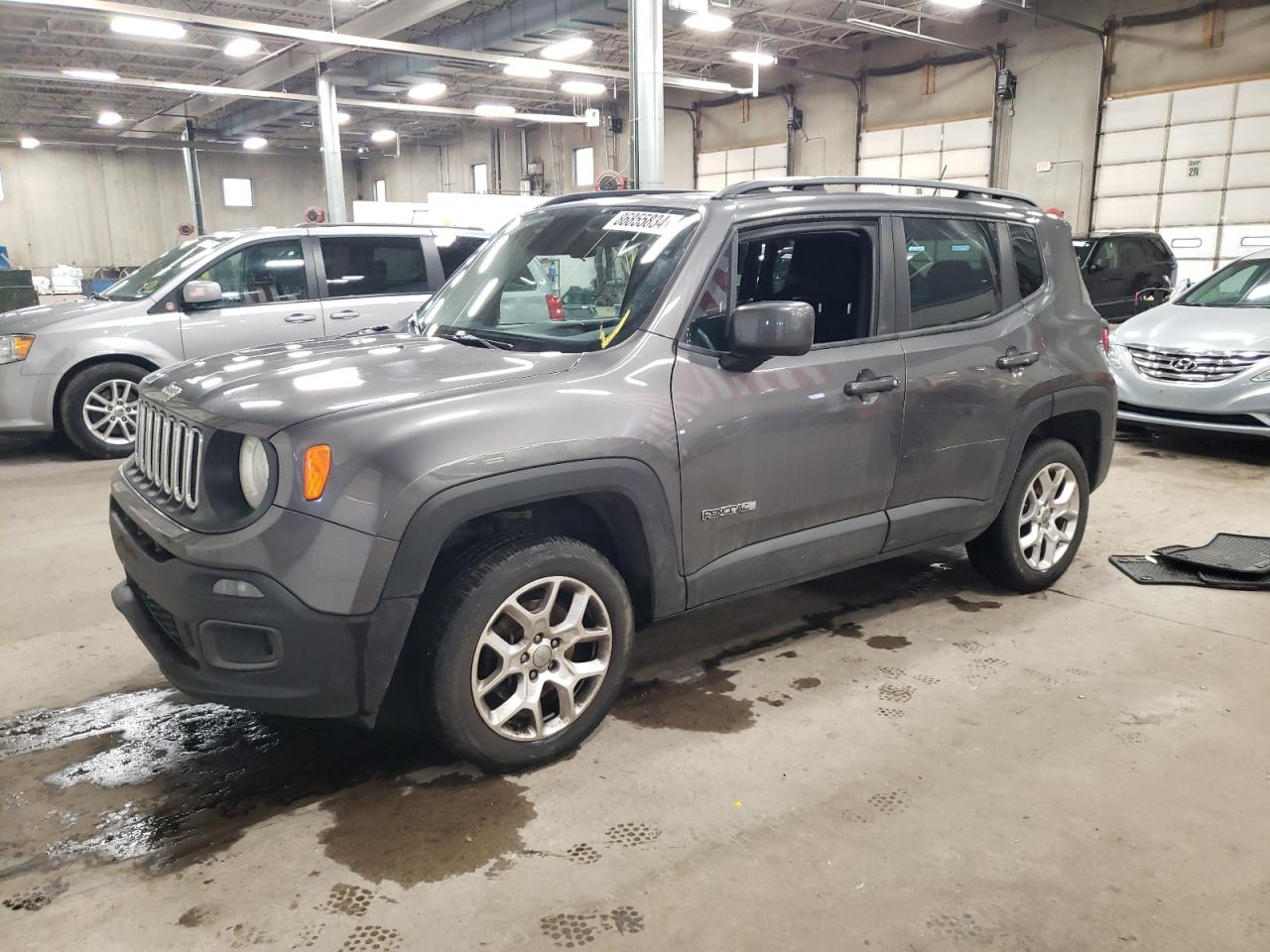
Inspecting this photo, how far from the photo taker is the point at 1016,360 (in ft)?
12.5

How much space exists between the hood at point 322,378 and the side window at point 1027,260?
87.0 inches

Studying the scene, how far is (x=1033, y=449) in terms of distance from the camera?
13.4 feet

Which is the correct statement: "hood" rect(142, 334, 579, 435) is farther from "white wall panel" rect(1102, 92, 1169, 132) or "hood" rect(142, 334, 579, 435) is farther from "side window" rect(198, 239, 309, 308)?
"white wall panel" rect(1102, 92, 1169, 132)

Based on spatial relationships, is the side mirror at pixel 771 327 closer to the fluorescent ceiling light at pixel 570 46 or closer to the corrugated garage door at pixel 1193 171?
the fluorescent ceiling light at pixel 570 46

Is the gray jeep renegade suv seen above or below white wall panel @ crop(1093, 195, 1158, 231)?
below

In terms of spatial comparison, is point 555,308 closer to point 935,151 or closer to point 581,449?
point 581,449

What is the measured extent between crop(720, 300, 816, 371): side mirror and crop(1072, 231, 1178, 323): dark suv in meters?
11.2

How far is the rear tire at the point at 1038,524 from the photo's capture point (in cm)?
406

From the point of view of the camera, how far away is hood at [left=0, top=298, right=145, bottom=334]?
6902 millimetres

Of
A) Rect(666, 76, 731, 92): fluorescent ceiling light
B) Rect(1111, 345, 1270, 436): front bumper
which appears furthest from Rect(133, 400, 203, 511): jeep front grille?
Rect(666, 76, 731, 92): fluorescent ceiling light

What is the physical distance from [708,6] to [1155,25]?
9.02 meters

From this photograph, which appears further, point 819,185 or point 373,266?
point 373,266

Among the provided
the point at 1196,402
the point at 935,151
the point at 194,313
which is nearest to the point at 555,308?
the point at 194,313

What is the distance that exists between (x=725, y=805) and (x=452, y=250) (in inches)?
243
